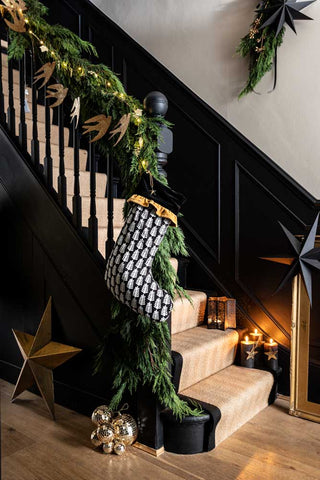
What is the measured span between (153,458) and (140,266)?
0.79m

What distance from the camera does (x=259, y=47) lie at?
7.84ft

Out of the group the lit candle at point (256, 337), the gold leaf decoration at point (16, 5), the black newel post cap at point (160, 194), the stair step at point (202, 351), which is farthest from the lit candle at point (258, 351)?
the gold leaf decoration at point (16, 5)

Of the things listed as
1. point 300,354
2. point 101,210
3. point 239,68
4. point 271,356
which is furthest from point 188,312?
point 239,68

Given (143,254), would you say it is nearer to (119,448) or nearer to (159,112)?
(159,112)

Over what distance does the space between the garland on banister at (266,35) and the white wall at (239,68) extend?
4 centimetres

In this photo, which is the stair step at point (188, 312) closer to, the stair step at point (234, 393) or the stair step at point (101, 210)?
the stair step at point (234, 393)

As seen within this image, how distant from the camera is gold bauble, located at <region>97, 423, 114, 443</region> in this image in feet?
5.33

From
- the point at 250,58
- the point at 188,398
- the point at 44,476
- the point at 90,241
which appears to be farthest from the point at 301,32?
the point at 44,476

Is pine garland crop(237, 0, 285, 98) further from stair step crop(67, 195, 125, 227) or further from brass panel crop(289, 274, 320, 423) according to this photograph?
brass panel crop(289, 274, 320, 423)

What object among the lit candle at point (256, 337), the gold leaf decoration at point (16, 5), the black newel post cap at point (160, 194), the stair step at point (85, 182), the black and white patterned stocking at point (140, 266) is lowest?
the lit candle at point (256, 337)

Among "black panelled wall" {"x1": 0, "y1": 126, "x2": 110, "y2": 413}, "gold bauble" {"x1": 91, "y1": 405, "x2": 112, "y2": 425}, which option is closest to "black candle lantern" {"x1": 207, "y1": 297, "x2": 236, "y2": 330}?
"black panelled wall" {"x1": 0, "y1": 126, "x2": 110, "y2": 413}

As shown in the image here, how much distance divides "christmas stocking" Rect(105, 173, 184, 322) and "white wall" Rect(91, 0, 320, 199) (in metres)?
1.07

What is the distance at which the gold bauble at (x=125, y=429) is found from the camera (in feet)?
5.42

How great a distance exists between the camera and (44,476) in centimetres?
147
